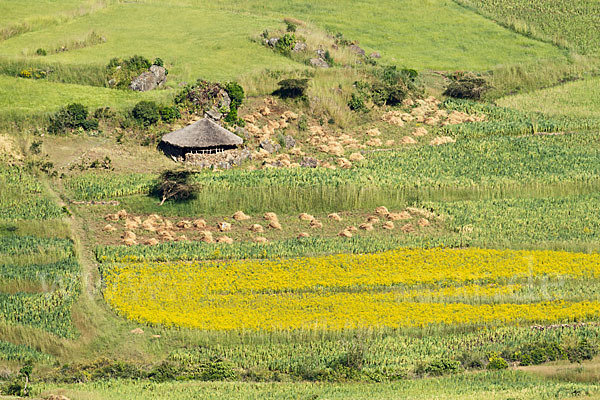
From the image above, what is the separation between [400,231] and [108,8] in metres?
51.7

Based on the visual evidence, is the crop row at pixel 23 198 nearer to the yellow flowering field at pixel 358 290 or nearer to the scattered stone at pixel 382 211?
the yellow flowering field at pixel 358 290

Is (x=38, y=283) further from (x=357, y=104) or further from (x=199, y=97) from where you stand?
(x=357, y=104)

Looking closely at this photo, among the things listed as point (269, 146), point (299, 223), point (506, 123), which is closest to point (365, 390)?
point (299, 223)

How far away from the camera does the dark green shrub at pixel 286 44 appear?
324 feet

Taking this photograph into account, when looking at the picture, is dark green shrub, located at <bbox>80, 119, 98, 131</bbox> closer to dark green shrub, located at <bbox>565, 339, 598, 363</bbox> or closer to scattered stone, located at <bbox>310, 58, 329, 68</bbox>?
scattered stone, located at <bbox>310, 58, 329, 68</bbox>

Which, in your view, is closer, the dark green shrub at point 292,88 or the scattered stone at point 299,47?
the dark green shrub at point 292,88

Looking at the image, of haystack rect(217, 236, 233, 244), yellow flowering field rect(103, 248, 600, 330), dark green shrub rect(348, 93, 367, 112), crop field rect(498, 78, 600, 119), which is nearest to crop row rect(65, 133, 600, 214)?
haystack rect(217, 236, 233, 244)

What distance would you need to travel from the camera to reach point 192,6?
115250mm

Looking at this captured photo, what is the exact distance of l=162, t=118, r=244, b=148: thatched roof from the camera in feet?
260

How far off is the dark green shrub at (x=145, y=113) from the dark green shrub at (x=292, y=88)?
1097 centimetres

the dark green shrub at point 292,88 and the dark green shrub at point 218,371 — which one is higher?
the dark green shrub at point 292,88

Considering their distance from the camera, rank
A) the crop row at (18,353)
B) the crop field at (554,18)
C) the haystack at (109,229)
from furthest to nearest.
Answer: the crop field at (554,18), the haystack at (109,229), the crop row at (18,353)

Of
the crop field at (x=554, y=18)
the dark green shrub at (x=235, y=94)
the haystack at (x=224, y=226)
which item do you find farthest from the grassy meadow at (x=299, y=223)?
the crop field at (x=554, y=18)

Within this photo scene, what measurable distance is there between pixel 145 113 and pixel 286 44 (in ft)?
67.5
